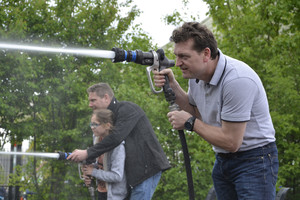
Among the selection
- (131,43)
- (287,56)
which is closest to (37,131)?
(131,43)

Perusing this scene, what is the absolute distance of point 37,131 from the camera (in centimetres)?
936

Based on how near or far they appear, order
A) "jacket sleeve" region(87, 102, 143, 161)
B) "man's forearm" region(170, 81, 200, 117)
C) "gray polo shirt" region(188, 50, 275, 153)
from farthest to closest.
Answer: "jacket sleeve" region(87, 102, 143, 161)
"man's forearm" region(170, 81, 200, 117)
"gray polo shirt" region(188, 50, 275, 153)

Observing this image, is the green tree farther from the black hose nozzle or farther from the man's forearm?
the black hose nozzle

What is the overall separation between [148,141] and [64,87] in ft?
18.1

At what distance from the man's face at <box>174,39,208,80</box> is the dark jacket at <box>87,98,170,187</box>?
1497 mm

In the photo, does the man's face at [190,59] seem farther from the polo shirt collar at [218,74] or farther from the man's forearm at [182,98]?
the man's forearm at [182,98]

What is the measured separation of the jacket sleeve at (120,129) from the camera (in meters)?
4.05

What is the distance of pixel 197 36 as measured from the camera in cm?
269

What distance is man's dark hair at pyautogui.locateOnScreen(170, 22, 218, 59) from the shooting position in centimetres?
269

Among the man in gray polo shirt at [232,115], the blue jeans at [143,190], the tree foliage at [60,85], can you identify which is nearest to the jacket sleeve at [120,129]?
the blue jeans at [143,190]

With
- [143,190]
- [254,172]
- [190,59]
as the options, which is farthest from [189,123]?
[143,190]

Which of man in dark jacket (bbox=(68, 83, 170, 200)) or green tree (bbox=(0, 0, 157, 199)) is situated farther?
green tree (bbox=(0, 0, 157, 199))

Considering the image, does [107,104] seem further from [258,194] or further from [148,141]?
[258,194]

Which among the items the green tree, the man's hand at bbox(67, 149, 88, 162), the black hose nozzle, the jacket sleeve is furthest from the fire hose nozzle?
the green tree
